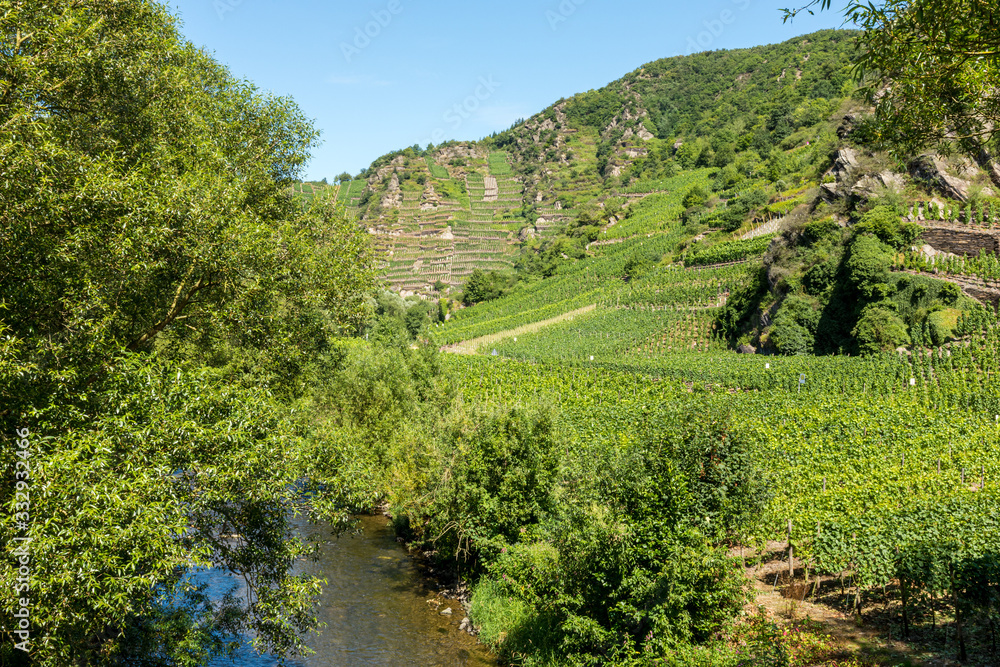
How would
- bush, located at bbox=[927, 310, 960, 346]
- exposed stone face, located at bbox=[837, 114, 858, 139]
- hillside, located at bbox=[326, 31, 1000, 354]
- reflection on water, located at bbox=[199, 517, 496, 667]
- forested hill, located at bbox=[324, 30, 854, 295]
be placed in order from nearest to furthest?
reflection on water, located at bbox=[199, 517, 496, 667]
bush, located at bbox=[927, 310, 960, 346]
hillside, located at bbox=[326, 31, 1000, 354]
exposed stone face, located at bbox=[837, 114, 858, 139]
forested hill, located at bbox=[324, 30, 854, 295]

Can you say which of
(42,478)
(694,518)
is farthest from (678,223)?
(42,478)

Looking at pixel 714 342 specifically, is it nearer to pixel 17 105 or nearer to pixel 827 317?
pixel 827 317

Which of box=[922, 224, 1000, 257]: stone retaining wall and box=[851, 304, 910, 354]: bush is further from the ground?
box=[922, 224, 1000, 257]: stone retaining wall

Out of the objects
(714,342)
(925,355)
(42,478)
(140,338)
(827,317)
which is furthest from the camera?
(714,342)

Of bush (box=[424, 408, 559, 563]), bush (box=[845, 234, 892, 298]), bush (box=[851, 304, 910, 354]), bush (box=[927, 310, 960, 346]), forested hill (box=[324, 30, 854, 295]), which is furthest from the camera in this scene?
forested hill (box=[324, 30, 854, 295])

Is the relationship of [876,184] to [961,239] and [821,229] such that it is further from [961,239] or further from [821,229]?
[961,239]

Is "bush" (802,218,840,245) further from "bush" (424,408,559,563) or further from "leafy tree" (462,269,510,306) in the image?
"leafy tree" (462,269,510,306)

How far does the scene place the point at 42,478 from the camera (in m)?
8.16

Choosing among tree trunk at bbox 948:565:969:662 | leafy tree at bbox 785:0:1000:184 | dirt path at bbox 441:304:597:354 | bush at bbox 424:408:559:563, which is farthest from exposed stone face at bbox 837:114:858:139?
tree trunk at bbox 948:565:969:662

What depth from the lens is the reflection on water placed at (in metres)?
17.4

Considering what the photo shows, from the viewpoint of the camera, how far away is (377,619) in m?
19.8

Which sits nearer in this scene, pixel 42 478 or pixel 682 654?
pixel 42 478

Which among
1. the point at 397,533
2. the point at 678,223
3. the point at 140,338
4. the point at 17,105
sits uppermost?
the point at 678,223

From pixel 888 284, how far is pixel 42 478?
4849cm
